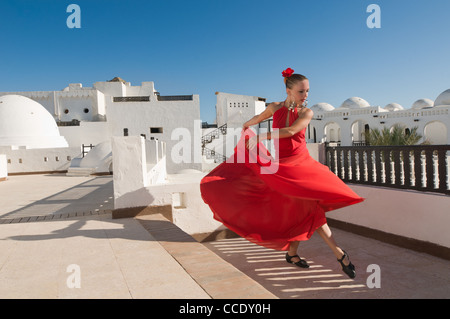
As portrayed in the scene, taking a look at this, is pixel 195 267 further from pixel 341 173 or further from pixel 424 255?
pixel 341 173

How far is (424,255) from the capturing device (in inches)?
147

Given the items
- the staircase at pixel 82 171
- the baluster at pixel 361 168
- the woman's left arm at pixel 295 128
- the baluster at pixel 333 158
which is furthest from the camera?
the staircase at pixel 82 171

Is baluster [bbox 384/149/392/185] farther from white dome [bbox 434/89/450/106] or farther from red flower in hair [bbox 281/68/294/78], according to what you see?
white dome [bbox 434/89/450/106]

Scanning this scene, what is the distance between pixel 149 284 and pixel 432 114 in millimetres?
25263

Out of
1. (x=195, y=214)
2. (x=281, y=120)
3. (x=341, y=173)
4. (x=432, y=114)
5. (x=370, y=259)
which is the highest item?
(x=432, y=114)

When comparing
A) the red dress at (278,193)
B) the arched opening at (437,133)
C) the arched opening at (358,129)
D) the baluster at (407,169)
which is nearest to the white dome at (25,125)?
the red dress at (278,193)

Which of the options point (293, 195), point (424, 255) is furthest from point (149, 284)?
point (424, 255)

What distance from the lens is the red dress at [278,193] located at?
287cm

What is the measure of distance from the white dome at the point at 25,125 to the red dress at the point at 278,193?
2154 centimetres

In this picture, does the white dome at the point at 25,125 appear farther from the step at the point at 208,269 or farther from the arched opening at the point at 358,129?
the arched opening at the point at 358,129

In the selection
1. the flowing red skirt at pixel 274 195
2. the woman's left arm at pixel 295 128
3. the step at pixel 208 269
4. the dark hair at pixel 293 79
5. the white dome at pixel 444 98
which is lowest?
the step at pixel 208 269

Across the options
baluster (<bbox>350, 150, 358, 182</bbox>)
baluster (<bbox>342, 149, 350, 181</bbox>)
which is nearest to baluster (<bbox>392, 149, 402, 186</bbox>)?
baluster (<bbox>350, 150, 358, 182</bbox>)

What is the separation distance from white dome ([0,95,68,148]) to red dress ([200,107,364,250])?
70.7ft
